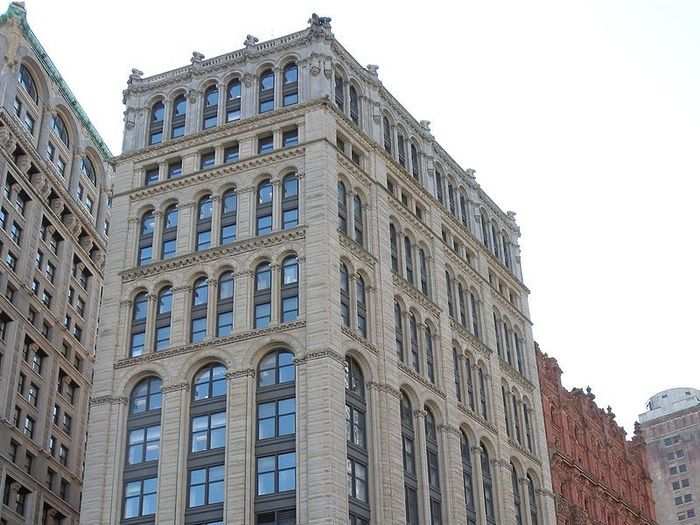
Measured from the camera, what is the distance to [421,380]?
84.9 m

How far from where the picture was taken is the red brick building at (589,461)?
347 feet

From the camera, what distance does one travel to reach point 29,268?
351ft

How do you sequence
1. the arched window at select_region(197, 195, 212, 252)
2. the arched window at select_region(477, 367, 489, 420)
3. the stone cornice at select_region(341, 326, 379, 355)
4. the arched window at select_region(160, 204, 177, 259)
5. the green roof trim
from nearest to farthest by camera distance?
1. the stone cornice at select_region(341, 326, 379, 355)
2. the arched window at select_region(197, 195, 212, 252)
3. the arched window at select_region(160, 204, 177, 259)
4. the arched window at select_region(477, 367, 489, 420)
5. the green roof trim

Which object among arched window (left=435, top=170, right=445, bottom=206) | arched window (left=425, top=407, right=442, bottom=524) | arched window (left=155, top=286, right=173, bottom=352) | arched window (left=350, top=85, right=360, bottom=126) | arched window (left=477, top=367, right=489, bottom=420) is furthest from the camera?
arched window (left=435, top=170, right=445, bottom=206)

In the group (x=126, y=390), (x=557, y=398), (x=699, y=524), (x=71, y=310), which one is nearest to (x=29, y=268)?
(x=71, y=310)

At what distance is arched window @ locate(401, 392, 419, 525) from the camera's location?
7819 centimetres

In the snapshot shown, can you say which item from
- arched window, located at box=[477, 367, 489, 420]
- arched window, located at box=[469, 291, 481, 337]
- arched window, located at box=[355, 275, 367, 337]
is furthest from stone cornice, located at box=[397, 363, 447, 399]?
arched window, located at box=[469, 291, 481, 337]

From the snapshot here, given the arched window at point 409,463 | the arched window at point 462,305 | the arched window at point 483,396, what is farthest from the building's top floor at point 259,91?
the arched window at point 409,463

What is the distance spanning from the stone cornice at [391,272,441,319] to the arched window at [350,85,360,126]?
13780mm

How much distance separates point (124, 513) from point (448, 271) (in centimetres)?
3660

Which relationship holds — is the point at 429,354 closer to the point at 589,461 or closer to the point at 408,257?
the point at 408,257

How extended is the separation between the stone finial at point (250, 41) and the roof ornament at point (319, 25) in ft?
16.1

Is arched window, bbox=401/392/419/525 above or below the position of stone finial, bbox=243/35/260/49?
below

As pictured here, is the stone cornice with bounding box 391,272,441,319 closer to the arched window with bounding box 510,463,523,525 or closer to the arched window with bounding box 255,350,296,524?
the arched window with bounding box 255,350,296,524
